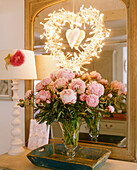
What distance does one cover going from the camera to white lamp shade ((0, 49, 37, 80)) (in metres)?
1.71

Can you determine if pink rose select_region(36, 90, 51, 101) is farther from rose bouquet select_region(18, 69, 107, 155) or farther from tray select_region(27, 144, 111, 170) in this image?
tray select_region(27, 144, 111, 170)

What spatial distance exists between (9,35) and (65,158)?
51.4 inches

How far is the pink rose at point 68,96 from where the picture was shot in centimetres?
130

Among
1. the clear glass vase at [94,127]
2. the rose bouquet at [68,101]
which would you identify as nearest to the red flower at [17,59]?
the rose bouquet at [68,101]

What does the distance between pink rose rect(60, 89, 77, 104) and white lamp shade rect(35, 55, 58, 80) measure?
61 cm

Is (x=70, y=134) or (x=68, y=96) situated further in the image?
(x=70, y=134)

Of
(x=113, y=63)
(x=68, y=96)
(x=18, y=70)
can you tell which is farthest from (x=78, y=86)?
(x=18, y=70)

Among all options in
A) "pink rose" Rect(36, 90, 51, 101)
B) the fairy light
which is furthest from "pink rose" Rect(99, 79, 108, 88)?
"pink rose" Rect(36, 90, 51, 101)

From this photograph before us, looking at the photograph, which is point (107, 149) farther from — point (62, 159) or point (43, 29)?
point (43, 29)

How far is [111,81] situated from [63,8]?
2.40 feet

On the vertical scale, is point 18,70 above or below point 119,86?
above

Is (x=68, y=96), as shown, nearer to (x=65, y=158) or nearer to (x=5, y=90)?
(x=65, y=158)

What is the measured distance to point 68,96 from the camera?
1299mm

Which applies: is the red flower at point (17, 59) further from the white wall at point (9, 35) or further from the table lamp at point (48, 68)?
the white wall at point (9, 35)
